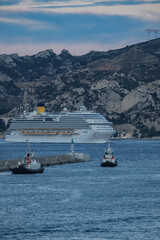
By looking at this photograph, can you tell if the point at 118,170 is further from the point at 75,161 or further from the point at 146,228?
the point at 146,228

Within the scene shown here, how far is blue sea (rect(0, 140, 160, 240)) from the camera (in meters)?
46.5

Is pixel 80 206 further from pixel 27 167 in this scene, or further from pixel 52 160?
pixel 52 160

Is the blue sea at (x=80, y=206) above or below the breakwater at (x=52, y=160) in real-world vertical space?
below

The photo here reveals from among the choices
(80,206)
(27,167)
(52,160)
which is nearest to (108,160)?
(52,160)

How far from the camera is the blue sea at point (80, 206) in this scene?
4647 centimetres

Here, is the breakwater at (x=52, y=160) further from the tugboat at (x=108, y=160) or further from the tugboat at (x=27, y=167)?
the tugboat at (x=108, y=160)

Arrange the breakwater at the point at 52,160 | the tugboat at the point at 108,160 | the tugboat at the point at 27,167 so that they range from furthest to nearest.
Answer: the tugboat at the point at 108,160 < the breakwater at the point at 52,160 < the tugboat at the point at 27,167

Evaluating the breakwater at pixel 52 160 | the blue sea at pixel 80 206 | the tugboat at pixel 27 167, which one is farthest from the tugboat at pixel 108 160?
the tugboat at pixel 27 167

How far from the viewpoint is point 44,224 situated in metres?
48.8

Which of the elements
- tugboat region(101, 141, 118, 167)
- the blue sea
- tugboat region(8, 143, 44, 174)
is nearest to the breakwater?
tugboat region(8, 143, 44, 174)

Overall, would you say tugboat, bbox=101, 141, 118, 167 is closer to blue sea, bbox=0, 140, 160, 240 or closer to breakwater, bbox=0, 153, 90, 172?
breakwater, bbox=0, 153, 90, 172

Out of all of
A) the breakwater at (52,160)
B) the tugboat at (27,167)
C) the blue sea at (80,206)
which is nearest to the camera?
Answer: the blue sea at (80,206)

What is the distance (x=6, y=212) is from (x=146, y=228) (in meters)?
10.2

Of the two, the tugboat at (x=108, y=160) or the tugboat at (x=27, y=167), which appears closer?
the tugboat at (x=27, y=167)
